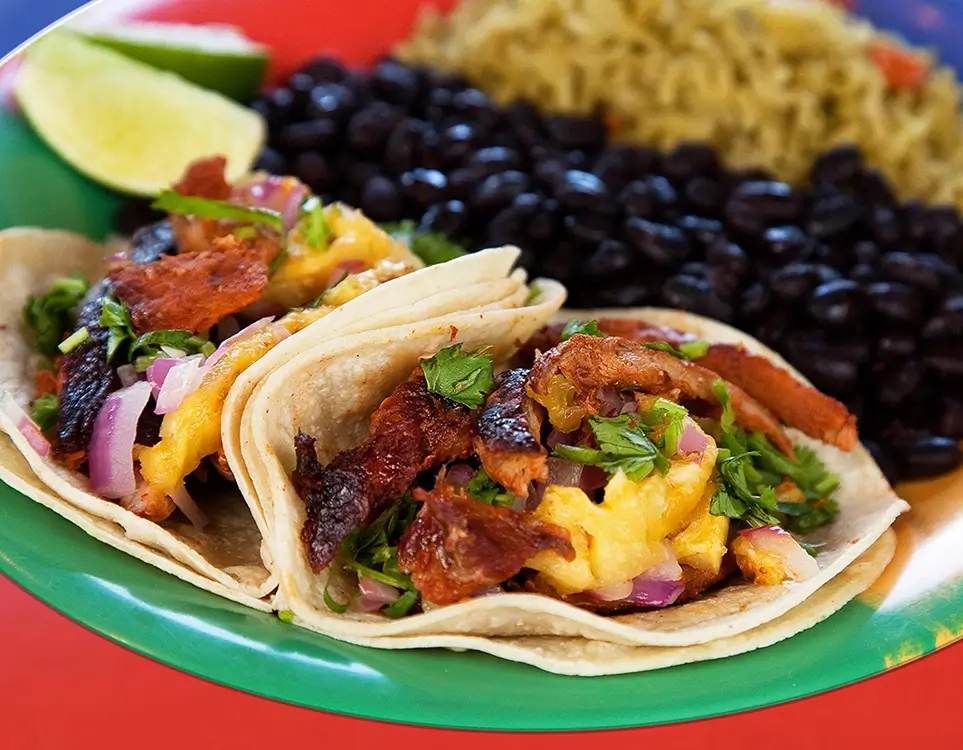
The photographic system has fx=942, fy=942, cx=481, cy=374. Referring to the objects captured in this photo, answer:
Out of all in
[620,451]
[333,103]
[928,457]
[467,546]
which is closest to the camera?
[467,546]

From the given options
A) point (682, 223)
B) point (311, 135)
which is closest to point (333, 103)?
point (311, 135)

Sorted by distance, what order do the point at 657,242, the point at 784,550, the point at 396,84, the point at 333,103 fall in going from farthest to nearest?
1. the point at 396,84
2. the point at 333,103
3. the point at 657,242
4. the point at 784,550

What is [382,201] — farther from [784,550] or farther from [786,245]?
[784,550]

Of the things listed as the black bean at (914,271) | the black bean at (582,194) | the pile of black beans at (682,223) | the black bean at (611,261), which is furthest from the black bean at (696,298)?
the black bean at (914,271)

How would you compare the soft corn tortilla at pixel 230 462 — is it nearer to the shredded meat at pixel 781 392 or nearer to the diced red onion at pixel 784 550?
the shredded meat at pixel 781 392

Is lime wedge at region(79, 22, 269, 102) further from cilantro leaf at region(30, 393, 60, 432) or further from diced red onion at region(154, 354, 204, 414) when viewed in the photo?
diced red onion at region(154, 354, 204, 414)

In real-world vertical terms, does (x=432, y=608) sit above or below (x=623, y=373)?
below

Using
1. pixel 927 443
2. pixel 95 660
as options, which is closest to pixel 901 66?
pixel 927 443
